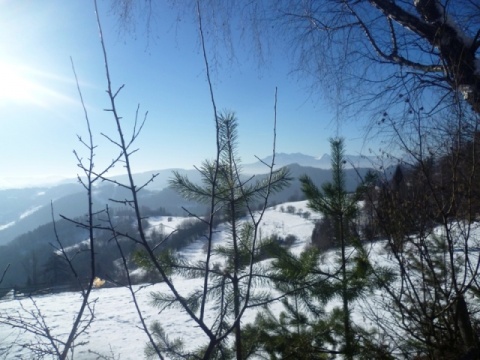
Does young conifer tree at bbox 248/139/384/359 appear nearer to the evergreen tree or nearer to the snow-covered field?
the evergreen tree

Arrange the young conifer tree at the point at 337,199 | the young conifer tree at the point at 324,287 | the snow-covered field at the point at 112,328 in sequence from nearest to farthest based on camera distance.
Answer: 1. the young conifer tree at the point at 324,287
2. the young conifer tree at the point at 337,199
3. the snow-covered field at the point at 112,328

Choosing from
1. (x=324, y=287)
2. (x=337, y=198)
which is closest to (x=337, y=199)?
(x=337, y=198)

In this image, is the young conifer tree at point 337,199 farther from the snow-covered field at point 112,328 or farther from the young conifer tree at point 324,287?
the snow-covered field at point 112,328

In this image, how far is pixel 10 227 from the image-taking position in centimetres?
12500

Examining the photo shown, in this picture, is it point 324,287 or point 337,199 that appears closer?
point 324,287

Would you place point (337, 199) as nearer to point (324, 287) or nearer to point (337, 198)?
point (337, 198)

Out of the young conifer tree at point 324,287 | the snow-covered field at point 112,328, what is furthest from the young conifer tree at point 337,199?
the snow-covered field at point 112,328

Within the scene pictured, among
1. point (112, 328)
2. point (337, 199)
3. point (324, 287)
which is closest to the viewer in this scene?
point (324, 287)

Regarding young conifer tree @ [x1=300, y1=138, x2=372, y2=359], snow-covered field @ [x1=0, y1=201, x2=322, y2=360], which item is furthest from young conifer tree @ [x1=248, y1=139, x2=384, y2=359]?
snow-covered field @ [x1=0, y1=201, x2=322, y2=360]

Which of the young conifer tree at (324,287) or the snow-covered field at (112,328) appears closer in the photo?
the young conifer tree at (324,287)

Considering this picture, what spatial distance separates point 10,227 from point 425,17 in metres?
159

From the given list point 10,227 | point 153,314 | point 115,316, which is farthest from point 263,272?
point 10,227

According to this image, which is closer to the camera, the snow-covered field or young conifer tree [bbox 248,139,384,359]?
young conifer tree [bbox 248,139,384,359]

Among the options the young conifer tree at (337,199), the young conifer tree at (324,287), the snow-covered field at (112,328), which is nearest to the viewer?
the young conifer tree at (324,287)
